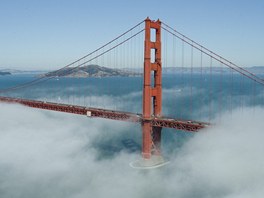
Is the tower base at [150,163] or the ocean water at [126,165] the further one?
the tower base at [150,163]

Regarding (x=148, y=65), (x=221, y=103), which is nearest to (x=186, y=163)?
(x=148, y=65)

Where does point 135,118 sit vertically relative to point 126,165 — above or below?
above

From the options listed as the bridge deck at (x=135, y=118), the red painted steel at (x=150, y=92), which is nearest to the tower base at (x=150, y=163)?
the red painted steel at (x=150, y=92)

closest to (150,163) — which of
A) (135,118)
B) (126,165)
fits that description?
(126,165)

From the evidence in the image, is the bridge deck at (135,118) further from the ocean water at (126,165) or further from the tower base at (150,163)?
the tower base at (150,163)

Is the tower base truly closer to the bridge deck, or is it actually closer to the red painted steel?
the red painted steel

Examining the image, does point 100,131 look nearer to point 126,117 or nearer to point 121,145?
point 121,145

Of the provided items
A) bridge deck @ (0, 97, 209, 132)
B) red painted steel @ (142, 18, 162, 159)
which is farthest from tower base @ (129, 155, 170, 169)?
bridge deck @ (0, 97, 209, 132)

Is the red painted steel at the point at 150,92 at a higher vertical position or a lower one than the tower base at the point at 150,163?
higher

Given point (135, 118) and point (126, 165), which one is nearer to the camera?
point (135, 118)

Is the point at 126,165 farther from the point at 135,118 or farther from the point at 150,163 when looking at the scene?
the point at 135,118
